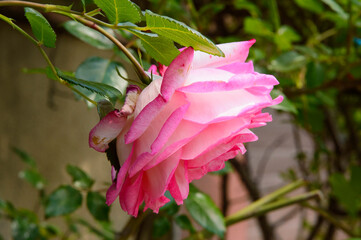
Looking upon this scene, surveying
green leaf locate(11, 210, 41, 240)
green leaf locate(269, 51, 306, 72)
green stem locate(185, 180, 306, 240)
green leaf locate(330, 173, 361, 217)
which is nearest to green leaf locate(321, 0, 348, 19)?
green leaf locate(269, 51, 306, 72)

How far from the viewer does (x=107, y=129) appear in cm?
28

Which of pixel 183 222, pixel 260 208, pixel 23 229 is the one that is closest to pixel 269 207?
pixel 260 208

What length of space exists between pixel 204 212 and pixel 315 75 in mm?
368

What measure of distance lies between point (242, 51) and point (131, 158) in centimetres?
12

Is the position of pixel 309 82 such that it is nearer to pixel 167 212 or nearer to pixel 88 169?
pixel 167 212

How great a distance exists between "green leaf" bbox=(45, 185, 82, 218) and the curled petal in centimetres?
44

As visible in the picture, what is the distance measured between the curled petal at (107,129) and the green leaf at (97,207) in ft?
1.40

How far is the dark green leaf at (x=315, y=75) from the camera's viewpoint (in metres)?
0.81

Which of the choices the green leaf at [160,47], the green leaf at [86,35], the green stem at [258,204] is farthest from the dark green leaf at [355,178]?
the green leaf at [160,47]

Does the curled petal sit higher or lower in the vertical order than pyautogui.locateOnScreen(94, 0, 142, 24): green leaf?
lower

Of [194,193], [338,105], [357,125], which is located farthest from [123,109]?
[357,125]

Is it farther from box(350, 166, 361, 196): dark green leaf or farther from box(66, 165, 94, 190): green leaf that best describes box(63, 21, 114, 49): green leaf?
box(350, 166, 361, 196): dark green leaf

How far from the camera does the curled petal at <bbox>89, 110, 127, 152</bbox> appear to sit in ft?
0.92

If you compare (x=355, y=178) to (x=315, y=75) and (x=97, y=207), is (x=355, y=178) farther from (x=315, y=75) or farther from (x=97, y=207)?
(x=97, y=207)
